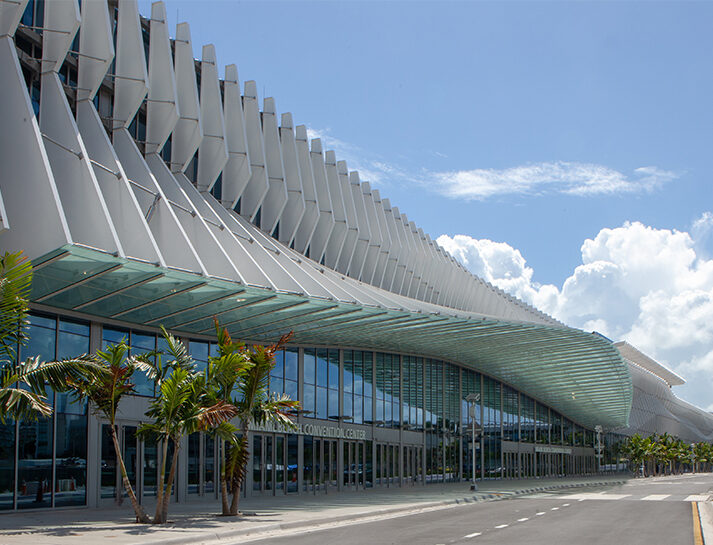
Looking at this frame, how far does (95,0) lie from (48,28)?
2378mm

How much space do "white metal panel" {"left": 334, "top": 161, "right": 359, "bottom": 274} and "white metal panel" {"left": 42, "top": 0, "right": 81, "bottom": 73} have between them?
20096mm

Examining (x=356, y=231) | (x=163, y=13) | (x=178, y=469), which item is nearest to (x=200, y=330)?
(x=178, y=469)

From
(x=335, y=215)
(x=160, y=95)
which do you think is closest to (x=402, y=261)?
(x=335, y=215)

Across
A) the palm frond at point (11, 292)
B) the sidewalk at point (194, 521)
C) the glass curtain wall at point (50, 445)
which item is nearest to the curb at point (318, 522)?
the sidewalk at point (194, 521)

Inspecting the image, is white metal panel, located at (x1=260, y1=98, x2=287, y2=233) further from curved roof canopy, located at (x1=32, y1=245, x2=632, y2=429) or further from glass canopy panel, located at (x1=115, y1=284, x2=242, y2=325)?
glass canopy panel, located at (x1=115, y1=284, x2=242, y2=325)

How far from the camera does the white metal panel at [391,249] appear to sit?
46.3m

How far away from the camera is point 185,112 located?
98.2ft

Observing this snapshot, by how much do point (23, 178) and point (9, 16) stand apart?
4.91 metres

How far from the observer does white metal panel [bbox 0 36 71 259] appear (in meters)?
17.9

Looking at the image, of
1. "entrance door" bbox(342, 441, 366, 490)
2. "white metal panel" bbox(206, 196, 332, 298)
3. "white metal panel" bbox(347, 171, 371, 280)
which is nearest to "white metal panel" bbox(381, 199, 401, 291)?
"white metal panel" bbox(347, 171, 371, 280)

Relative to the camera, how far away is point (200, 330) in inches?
1182

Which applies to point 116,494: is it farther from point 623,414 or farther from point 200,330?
point 623,414

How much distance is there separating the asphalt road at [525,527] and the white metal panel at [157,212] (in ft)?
24.4

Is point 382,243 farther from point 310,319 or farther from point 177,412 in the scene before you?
point 177,412
